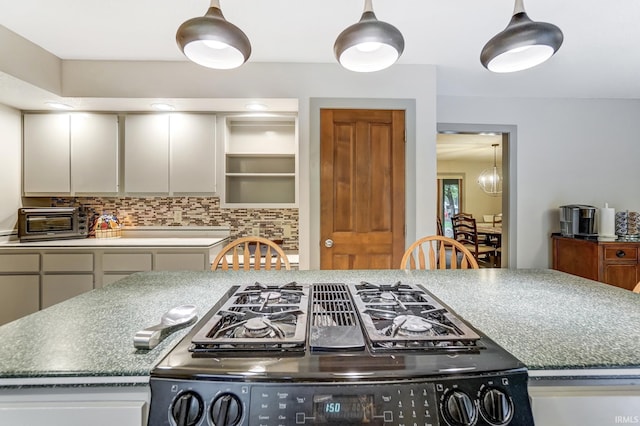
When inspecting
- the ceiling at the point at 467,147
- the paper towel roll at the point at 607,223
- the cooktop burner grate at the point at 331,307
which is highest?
the ceiling at the point at 467,147

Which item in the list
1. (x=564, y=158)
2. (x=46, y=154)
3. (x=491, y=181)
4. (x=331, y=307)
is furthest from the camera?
(x=491, y=181)

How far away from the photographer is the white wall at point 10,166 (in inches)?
113

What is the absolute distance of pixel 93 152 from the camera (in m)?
3.05

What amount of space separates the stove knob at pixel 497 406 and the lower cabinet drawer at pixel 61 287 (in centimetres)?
317

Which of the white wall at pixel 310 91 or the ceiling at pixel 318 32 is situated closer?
the ceiling at pixel 318 32

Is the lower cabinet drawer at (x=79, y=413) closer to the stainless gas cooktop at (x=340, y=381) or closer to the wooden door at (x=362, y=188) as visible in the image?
the stainless gas cooktop at (x=340, y=381)

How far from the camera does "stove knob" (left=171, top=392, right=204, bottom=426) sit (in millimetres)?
626

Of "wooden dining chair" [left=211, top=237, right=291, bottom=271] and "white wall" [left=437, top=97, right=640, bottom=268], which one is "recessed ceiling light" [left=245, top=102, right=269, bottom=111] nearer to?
"wooden dining chair" [left=211, top=237, right=291, bottom=271]

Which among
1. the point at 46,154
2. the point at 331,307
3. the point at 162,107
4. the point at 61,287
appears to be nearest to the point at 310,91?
the point at 162,107

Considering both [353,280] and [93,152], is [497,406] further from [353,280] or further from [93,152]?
[93,152]

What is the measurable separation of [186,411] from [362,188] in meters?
2.32

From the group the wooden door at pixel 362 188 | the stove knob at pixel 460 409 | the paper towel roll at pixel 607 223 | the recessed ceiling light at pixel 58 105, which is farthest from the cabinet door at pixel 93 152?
the paper towel roll at pixel 607 223

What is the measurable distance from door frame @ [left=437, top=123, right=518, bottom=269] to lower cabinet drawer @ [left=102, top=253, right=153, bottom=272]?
3.33 metres

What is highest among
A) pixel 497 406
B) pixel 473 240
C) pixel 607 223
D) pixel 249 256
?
pixel 607 223
